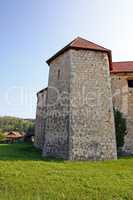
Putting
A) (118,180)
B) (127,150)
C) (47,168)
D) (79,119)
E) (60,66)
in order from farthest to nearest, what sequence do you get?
(127,150)
(60,66)
(79,119)
(47,168)
(118,180)

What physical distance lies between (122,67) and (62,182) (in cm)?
1359

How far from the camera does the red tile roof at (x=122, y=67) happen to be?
758 inches

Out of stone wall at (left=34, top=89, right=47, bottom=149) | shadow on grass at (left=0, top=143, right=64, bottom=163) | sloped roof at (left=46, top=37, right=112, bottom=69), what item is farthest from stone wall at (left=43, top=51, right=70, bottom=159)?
stone wall at (left=34, top=89, right=47, bottom=149)

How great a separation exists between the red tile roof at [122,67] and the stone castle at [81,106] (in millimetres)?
3434

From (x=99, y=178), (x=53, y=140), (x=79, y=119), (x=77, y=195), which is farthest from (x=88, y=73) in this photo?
(x=77, y=195)

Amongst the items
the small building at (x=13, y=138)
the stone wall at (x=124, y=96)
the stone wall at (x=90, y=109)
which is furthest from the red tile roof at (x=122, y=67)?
the small building at (x=13, y=138)

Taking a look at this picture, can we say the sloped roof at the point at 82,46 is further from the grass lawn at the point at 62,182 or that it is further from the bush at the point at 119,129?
the grass lawn at the point at 62,182

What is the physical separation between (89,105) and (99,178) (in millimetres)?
5580

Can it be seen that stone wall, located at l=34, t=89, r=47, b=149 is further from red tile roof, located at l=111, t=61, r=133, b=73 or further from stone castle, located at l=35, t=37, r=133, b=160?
red tile roof, located at l=111, t=61, r=133, b=73

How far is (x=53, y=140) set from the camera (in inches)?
576

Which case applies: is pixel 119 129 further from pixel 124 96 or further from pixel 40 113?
pixel 40 113

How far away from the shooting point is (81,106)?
561 inches

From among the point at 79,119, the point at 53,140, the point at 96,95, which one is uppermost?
the point at 96,95

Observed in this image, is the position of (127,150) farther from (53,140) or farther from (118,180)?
(118,180)
